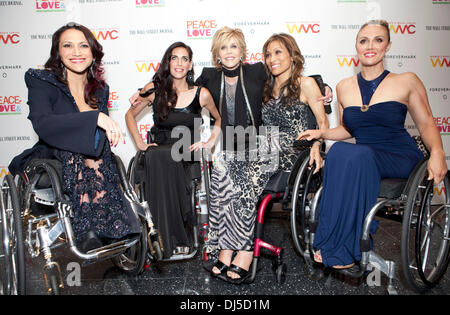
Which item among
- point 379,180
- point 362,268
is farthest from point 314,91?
point 362,268

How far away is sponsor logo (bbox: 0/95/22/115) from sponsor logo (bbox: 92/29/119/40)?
1143mm

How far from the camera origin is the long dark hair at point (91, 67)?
2.12 metres

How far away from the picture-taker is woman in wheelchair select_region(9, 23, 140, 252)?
1862 mm

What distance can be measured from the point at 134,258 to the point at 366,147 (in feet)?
5.94

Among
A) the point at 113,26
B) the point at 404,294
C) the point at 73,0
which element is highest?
the point at 73,0

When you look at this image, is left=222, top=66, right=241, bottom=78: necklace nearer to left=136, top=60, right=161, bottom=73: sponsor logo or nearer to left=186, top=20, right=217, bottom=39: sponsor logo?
left=186, top=20, right=217, bottom=39: sponsor logo

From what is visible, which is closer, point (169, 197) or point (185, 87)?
point (169, 197)

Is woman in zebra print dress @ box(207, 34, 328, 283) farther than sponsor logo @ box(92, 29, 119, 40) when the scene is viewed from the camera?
No

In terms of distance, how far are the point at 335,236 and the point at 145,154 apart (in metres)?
1.38

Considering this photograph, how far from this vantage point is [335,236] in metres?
1.97

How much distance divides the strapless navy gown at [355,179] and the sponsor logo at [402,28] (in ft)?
6.43

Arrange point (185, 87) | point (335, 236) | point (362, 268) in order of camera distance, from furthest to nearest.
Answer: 1. point (185, 87)
2. point (335, 236)
3. point (362, 268)

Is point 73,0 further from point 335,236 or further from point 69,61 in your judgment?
point 335,236

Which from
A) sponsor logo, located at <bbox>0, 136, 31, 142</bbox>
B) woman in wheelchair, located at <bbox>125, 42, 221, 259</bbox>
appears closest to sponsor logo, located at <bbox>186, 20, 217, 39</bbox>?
woman in wheelchair, located at <bbox>125, 42, 221, 259</bbox>
